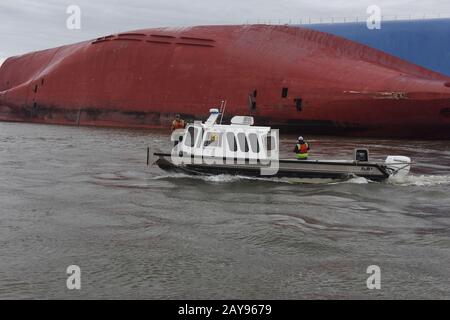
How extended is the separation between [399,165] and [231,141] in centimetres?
536

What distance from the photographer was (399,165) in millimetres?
17547

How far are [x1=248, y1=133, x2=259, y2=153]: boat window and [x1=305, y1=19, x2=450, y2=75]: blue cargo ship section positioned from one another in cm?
2369

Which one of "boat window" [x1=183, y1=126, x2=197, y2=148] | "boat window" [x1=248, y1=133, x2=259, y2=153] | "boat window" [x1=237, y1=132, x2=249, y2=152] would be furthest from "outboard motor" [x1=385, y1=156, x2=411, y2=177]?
"boat window" [x1=183, y1=126, x2=197, y2=148]

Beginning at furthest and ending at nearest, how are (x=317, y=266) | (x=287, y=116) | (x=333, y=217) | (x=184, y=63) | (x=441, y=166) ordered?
(x=184, y=63) → (x=287, y=116) → (x=441, y=166) → (x=333, y=217) → (x=317, y=266)

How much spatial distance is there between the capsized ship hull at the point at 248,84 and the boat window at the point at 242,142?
1569cm

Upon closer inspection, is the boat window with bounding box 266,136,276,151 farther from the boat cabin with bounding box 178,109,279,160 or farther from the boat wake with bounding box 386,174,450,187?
the boat wake with bounding box 386,174,450,187

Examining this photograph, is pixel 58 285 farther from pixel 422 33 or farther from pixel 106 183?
pixel 422 33

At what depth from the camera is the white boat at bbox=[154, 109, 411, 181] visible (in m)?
17.3

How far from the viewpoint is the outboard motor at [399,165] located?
1747 centimetres

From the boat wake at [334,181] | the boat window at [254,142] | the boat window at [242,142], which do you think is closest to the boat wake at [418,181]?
the boat wake at [334,181]

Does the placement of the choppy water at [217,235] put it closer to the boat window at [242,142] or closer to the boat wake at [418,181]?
the boat wake at [418,181]

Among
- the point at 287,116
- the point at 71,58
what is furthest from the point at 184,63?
the point at 71,58

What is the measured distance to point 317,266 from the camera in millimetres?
9633
